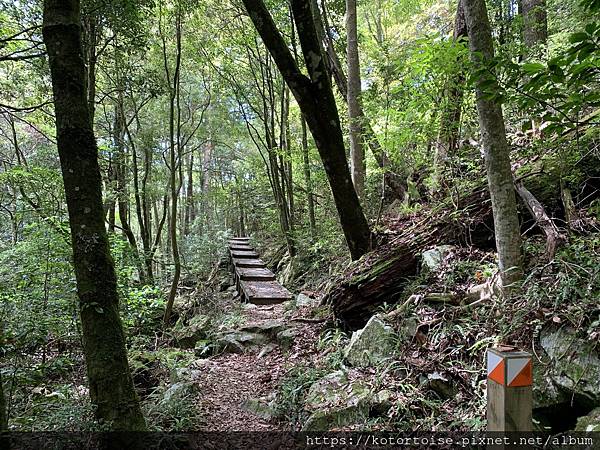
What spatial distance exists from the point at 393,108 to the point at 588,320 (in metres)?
4.19

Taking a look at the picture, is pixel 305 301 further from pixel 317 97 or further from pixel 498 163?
pixel 498 163

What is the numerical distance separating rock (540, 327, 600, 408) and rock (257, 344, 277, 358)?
3943 mm

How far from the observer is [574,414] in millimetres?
2580

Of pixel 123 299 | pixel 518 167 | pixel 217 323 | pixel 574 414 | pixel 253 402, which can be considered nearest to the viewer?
pixel 574 414

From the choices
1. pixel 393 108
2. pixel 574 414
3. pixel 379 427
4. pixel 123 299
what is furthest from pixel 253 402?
pixel 393 108

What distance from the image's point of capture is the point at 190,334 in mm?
6719

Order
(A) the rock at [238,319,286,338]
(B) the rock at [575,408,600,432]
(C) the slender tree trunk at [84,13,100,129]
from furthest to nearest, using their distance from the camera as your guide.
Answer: (A) the rock at [238,319,286,338]
(C) the slender tree trunk at [84,13,100,129]
(B) the rock at [575,408,600,432]

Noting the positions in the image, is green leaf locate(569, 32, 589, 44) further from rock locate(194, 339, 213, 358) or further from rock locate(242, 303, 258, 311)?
rock locate(242, 303, 258, 311)

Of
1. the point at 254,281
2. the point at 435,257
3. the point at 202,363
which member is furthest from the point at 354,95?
the point at 202,363

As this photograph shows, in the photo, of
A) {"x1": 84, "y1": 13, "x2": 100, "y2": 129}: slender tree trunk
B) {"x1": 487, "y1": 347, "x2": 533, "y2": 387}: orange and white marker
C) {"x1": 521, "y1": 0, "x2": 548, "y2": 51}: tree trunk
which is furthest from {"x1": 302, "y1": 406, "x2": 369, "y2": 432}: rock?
{"x1": 521, "y1": 0, "x2": 548, "y2": 51}: tree trunk

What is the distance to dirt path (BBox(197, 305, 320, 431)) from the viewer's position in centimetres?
398

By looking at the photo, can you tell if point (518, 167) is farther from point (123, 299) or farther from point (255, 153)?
point (255, 153)

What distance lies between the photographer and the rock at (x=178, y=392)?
403cm

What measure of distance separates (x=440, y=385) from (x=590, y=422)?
1.13m
